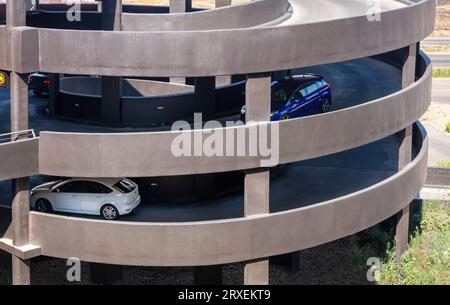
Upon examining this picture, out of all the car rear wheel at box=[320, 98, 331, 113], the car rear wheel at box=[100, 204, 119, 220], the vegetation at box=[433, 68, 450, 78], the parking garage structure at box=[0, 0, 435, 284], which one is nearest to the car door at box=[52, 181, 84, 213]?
the car rear wheel at box=[100, 204, 119, 220]

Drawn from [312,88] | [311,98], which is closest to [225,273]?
[311,98]

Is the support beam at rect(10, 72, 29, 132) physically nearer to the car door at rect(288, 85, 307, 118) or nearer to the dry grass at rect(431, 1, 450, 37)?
the car door at rect(288, 85, 307, 118)

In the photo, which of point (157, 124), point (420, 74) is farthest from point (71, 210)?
point (420, 74)

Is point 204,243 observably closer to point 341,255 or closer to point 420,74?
point 341,255

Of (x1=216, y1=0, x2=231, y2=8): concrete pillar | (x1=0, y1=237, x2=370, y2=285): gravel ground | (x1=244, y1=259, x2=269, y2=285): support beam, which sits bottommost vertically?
(x1=0, y1=237, x2=370, y2=285): gravel ground

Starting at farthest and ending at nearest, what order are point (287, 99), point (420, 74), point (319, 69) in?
point (319, 69)
point (420, 74)
point (287, 99)

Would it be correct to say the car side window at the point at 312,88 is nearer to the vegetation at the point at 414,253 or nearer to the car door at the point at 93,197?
the vegetation at the point at 414,253
